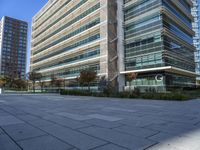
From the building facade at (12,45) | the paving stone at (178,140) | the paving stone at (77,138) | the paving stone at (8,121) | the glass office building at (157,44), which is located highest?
the building facade at (12,45)

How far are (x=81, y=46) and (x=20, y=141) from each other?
150 feet

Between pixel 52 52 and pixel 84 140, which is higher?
pixel 52 52

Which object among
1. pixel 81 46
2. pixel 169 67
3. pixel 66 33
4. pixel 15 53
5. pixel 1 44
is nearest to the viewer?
pixel 169 67

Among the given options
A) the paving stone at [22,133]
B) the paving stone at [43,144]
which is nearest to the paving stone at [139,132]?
the paving stone at [43,144]

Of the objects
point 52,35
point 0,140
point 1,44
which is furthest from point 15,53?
point 0,140

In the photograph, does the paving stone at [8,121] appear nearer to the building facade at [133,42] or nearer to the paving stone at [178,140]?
the paving stone at [178,140]

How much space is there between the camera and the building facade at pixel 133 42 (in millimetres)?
35906

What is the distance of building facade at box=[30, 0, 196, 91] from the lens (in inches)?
1414

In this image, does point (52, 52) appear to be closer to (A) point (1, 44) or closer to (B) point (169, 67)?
(B) point (169, 67)

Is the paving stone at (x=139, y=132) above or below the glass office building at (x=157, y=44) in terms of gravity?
below

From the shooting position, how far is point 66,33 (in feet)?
189

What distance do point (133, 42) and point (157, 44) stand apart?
22.0ft

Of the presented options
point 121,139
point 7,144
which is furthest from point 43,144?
point 121,139

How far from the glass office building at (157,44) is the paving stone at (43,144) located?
29617mm
